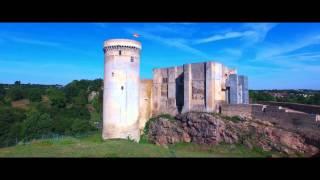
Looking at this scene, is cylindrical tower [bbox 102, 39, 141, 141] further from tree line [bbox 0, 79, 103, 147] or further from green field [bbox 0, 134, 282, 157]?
tree line [bbox 0, 79, 103, 147]

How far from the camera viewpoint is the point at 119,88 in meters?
25.0

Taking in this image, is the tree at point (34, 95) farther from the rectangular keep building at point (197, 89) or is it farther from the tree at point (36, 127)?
the rectangular keep building at point (197, 89)

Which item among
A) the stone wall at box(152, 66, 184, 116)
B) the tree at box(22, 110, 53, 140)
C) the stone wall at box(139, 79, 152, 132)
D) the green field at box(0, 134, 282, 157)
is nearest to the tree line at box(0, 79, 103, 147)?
the tree at box(22, 110, 53, 140)

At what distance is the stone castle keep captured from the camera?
24609 mm

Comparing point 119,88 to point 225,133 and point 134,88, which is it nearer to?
point 134,88

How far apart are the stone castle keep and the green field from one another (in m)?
2.63

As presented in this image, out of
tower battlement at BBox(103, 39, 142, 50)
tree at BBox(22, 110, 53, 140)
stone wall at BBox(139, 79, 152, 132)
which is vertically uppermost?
tower battlement at BBox(103, 39, 142, 50)

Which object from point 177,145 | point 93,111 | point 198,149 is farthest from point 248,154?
point 93,111

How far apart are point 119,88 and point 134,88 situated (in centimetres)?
139

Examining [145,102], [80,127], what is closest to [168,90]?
[145,102]

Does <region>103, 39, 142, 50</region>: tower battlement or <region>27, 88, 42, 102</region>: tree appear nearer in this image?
<region>103, 39, 142, 50</region>: tower battlement

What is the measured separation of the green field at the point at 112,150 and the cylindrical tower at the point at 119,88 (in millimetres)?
1854

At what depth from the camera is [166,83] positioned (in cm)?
2903
